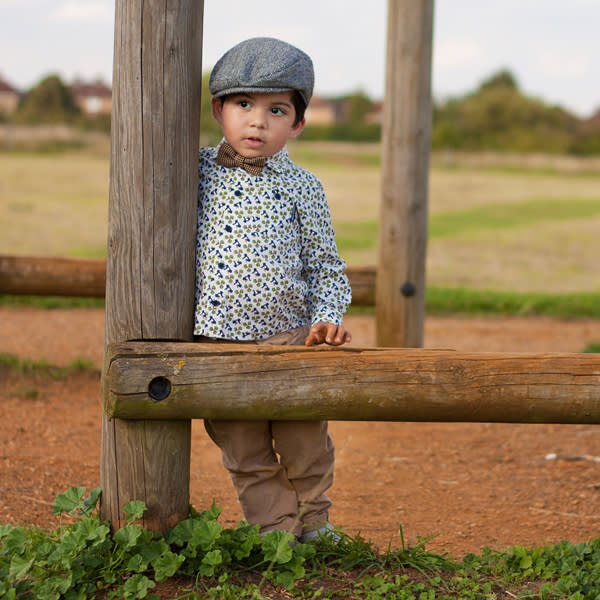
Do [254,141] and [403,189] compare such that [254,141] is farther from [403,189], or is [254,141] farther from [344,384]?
[403,189]

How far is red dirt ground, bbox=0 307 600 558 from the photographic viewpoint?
3375 mm

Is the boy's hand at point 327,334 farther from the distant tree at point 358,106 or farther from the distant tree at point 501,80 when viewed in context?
the distant tree at point 501,80

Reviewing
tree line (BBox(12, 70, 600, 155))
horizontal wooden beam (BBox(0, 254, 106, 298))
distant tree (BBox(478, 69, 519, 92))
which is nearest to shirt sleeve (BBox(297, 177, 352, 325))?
horizontal wooden beam (BBox(0, 254, 106, 298))

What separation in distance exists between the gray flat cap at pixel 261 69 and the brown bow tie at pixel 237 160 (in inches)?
6.4

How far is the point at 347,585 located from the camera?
248 cm

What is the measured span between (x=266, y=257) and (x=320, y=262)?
210 mm

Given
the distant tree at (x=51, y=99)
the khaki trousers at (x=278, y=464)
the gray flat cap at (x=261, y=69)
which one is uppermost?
the distant tree at (x=51, y=99)

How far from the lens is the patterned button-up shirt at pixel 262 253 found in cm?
254

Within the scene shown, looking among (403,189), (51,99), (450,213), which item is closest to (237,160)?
(403,189)

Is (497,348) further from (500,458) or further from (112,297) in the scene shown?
(112,297)

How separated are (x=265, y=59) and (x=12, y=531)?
150cm

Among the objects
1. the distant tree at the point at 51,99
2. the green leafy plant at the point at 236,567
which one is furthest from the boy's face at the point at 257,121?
the distant tree at the point at 51,99

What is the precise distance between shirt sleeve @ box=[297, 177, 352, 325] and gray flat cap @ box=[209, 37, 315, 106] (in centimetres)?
32

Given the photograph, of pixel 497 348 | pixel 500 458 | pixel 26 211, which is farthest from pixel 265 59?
pixel 26 211
